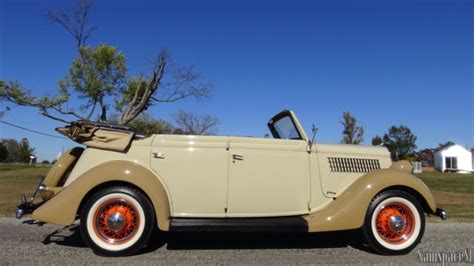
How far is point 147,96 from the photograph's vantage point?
22094mm

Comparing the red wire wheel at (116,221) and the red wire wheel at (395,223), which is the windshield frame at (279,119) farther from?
the red wire wheel at (116,221)

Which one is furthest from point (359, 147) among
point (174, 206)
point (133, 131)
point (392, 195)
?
point (133, 131)

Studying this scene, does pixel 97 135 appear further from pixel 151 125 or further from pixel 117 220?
pixel 151 125

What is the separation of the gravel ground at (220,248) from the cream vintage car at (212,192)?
0.87ft

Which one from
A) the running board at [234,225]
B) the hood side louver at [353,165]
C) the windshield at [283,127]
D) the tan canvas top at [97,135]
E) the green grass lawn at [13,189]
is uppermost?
the windshield at [283,127]

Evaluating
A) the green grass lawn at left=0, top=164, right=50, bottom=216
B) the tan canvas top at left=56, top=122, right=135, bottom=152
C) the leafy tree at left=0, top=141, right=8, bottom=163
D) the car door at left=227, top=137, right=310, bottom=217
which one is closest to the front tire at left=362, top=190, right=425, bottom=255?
the car door at left=227, top=137, right=310, bottom=217

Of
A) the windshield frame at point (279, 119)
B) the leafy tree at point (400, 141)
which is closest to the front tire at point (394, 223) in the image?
the windshield frame at point (279, 119)

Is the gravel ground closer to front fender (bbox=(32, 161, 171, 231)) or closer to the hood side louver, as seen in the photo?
front fender (bbox=(32, 161, 171, 231))

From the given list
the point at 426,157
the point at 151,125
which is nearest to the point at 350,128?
the point at 151,125

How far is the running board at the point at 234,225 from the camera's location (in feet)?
15.1

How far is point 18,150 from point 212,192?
262ft

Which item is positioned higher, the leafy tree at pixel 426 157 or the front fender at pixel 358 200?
the leafy tree at pixel 426 157

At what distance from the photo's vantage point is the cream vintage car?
4.59m

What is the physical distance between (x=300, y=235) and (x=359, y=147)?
1.45 meters
